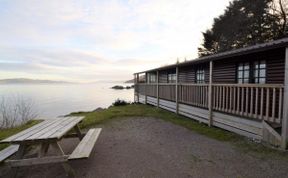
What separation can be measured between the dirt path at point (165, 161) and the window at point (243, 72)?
3298 millimetres

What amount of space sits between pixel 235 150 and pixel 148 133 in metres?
2.45

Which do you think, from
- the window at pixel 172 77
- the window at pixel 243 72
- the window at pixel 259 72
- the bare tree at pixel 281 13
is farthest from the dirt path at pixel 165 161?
the bare tree at pixel 281 13

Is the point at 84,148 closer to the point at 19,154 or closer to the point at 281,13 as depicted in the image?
the point at 19,154

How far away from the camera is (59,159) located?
2.79m

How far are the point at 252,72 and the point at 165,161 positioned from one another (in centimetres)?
497

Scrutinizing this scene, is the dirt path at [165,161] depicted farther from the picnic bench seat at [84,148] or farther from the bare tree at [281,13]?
the bare tree at [281,13]

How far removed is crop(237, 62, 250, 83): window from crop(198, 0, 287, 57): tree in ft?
46.2

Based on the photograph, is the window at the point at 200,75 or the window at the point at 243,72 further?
the window at the point at 200,75

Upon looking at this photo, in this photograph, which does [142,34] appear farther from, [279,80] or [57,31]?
[279,80]

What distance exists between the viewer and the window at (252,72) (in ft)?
20.1

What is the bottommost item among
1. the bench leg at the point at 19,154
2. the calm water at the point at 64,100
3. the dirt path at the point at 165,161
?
the calm water at the point at 64,100

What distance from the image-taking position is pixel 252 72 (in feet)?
21.2

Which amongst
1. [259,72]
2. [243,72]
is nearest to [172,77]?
[243,72]

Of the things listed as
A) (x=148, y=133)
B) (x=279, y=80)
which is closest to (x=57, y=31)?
(x=148, y=133)
